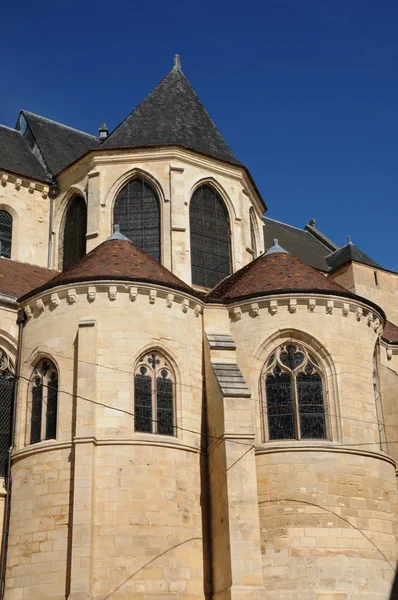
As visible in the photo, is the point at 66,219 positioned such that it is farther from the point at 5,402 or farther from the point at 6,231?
the point at 5,402

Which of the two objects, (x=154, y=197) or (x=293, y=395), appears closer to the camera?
(x=293, y=395)

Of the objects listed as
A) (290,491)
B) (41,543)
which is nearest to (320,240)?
(290,491)

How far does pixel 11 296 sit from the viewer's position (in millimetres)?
19172

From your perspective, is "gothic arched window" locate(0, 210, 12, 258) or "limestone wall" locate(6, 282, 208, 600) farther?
"gothic arched window" locate(0, 210, 12, 258)

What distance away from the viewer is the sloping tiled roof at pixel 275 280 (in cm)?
1930

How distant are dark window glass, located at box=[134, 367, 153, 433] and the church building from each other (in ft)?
0.10

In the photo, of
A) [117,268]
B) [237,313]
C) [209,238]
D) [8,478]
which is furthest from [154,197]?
[8,478]

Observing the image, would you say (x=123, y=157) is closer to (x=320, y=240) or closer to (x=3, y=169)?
(x=3, y=169)

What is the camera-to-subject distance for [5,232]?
26156 mm

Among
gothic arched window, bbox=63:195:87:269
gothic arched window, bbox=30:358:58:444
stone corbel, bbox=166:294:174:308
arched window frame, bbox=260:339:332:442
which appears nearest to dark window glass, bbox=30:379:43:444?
gothic arched window, bbox=30:358:58:444

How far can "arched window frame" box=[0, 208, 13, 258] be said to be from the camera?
25891 mm

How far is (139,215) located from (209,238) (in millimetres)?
2300

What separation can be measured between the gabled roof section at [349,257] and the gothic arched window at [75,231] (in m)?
11.0

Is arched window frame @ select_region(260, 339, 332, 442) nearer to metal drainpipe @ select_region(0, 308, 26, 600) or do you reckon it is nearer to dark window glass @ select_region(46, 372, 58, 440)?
dark window glass @ select_region(46, 372, 58, 440)
